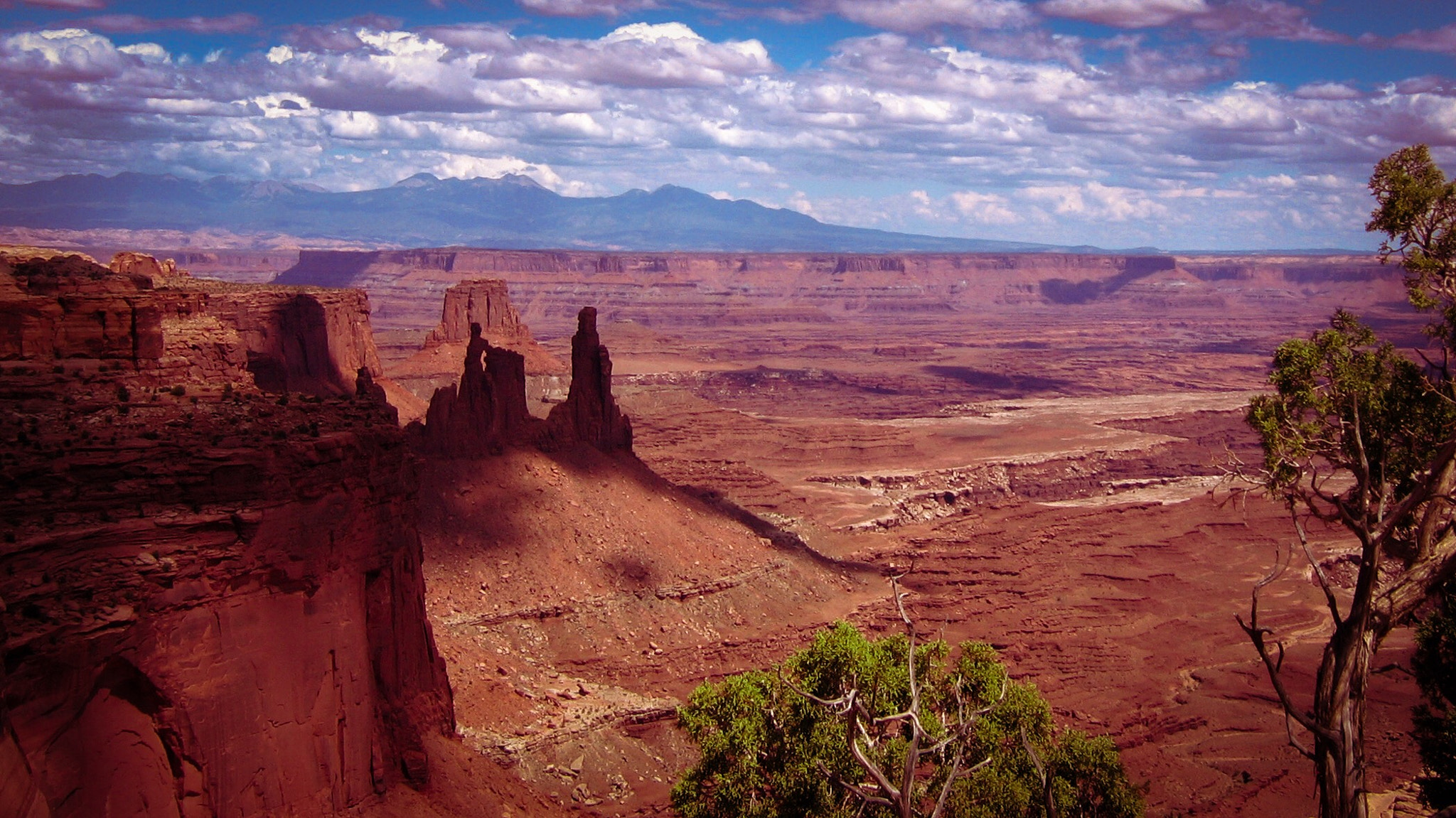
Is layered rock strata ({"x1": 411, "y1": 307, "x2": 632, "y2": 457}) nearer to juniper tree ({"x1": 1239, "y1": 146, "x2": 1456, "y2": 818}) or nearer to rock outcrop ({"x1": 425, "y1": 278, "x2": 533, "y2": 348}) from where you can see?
juniper tree ({"x1": 1239, "y1": 146, "x2": 1456, "y2": 818})

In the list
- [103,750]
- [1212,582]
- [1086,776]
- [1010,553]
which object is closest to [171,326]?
[103,750]

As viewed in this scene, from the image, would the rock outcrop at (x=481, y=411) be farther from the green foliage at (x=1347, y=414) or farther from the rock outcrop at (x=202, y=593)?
the green foliage at (x=1347, y=414)

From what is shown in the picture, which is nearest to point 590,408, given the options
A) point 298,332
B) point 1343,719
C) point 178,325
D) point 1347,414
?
point 298,332

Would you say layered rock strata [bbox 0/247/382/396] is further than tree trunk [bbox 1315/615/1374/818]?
A: Yes

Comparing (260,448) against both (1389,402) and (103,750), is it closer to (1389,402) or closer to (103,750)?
(103,750)

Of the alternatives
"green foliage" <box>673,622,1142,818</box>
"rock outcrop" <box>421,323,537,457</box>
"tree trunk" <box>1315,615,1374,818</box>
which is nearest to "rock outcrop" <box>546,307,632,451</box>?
"rock outcrop" <box>421,323,537,457</box>

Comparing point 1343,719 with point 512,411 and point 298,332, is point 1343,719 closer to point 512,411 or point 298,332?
point 512,411

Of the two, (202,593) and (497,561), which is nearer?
(202,593)
